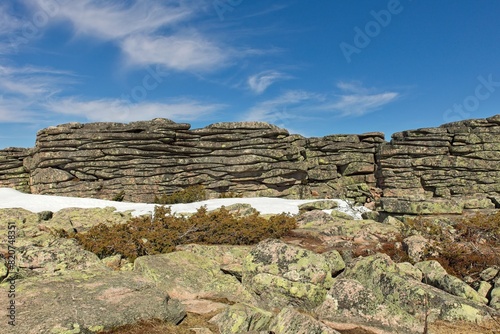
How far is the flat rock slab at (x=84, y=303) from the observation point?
5137 millimetres

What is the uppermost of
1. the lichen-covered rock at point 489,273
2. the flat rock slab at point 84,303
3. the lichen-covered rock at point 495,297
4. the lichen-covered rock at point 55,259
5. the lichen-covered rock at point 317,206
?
the lichen-covered rock at point 317,206

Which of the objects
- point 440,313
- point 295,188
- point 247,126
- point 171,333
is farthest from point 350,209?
point 171,333

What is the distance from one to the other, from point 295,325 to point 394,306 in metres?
2.19

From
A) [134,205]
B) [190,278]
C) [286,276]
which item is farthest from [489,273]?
[134,205]

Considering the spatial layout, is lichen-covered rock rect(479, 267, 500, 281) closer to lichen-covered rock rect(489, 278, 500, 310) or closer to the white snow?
lichen-covered rock rect(489, 278, 500, 310)

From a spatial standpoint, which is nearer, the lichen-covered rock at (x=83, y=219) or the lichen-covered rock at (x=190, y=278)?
the lichen-covered rock at (x=190, y=278)

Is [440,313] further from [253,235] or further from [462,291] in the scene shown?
[253,235]

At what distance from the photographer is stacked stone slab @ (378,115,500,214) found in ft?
95.5

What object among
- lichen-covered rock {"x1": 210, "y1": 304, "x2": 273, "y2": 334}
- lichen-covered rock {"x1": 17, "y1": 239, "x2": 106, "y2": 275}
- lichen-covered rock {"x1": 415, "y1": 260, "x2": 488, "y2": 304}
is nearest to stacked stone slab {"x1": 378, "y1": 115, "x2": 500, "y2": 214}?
lichen-covered rock {"x1": 415, "y1": 260, "x2": 488, "y2": 304}

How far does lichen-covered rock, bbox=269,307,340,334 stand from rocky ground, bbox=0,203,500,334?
2 cm

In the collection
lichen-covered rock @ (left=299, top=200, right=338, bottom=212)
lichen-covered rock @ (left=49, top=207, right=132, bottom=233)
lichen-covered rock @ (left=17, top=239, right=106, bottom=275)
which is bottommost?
lichen-covered rock @ (left=17, top=239, right=106, bottom=275)

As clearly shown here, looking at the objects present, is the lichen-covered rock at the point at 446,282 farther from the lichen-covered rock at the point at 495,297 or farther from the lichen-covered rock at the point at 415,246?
the lichen-covered rock at the point at 415,246

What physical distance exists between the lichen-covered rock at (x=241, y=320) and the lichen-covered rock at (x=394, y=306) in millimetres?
1245

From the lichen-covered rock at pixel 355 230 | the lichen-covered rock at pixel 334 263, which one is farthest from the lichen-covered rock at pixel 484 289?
the lichen-covered rock at pixel 355 230
